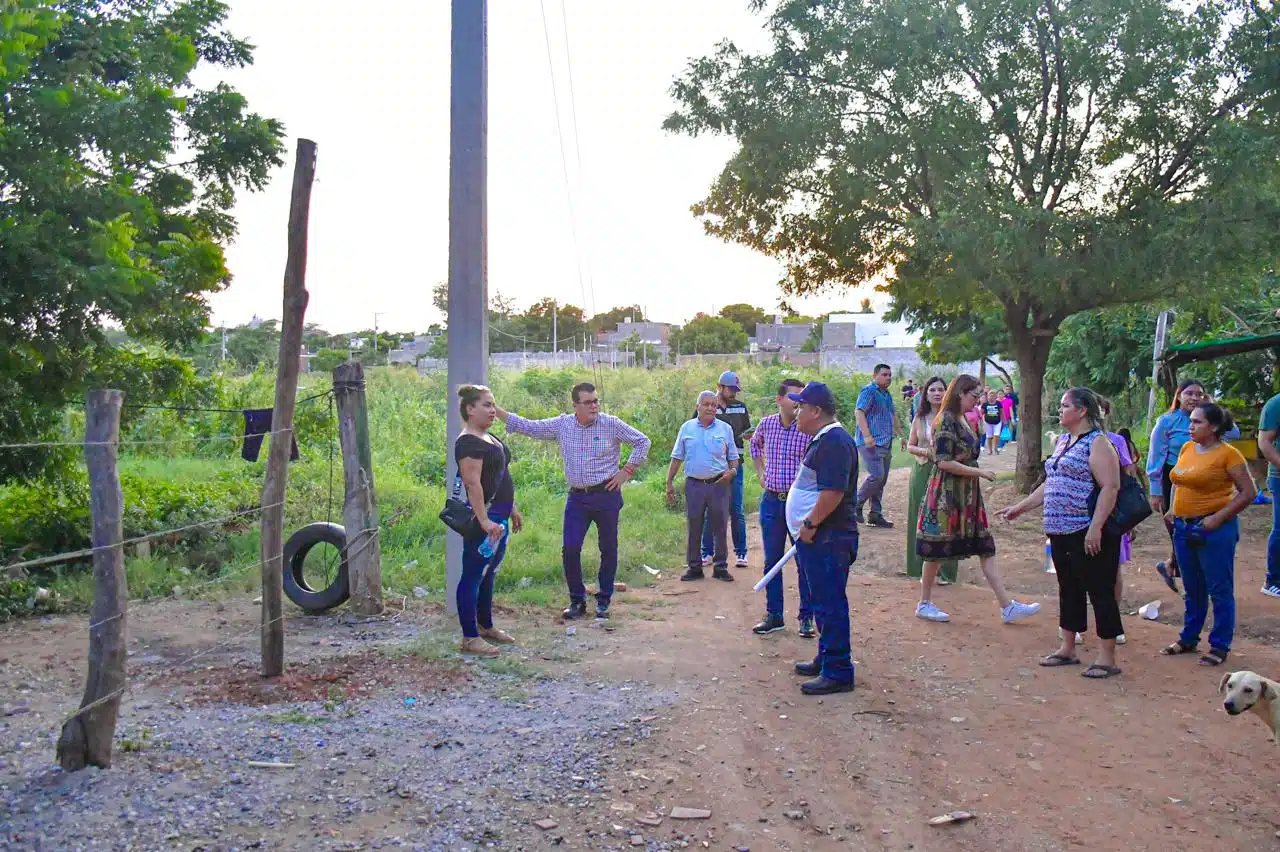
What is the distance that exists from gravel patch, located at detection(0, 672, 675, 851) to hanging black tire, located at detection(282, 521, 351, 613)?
212cm

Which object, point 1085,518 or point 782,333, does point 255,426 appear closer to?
point 1085,518

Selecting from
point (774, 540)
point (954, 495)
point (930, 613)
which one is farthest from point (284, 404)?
point (930, 613)

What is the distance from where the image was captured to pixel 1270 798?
14.7 feet

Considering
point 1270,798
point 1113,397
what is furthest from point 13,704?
point 1113,397

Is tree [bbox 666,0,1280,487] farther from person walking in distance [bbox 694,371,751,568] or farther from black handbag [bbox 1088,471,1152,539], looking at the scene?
black handbag [bbox 1088,471,1152,539]

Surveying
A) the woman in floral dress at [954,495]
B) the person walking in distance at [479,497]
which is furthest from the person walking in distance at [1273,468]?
the person walking in distance at [479,497]

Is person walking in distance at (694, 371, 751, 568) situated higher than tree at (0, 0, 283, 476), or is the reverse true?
tree at (0, 0, 283, 476)

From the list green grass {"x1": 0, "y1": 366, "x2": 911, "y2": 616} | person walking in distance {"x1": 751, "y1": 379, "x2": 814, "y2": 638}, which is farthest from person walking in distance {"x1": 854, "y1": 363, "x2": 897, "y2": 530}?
person walking in distance {"x1": 751, "y1": 379, "x2": 814, "y2": 638}

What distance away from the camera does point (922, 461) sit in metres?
9.05

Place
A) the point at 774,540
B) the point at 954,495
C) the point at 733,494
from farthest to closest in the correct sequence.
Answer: the point at 733,494
the point at 774,540
the point at 954,495

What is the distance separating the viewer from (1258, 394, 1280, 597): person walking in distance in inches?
318

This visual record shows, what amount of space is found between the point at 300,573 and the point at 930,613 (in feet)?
15.9

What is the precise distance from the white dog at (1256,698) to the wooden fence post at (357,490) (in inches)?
222

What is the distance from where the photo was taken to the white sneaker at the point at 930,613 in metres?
8.00
